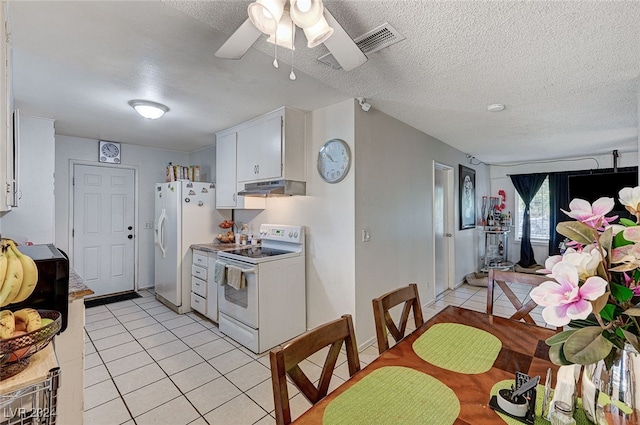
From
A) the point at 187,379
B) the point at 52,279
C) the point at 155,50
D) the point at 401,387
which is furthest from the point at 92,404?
the point at 155,50

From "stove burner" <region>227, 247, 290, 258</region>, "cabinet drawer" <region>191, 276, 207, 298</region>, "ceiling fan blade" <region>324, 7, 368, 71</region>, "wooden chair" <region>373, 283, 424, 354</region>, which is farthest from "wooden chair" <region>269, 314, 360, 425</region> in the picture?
"cabinet drawer" <region>191, 276, 207, 298</region>

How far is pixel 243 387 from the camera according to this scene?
2234 mm

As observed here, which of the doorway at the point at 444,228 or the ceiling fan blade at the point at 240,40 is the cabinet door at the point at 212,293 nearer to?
the ceiling fan blade at the point at 240,40

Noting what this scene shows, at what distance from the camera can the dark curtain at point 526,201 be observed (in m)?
5.87

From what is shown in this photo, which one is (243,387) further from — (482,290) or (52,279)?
(482,290)

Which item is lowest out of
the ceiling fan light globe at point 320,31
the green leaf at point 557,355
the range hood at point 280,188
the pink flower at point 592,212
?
the green leaf at point 557,355

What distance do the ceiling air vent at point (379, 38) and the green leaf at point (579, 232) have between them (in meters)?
1.31

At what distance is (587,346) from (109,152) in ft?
18.1

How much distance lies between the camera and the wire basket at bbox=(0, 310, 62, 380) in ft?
2.97

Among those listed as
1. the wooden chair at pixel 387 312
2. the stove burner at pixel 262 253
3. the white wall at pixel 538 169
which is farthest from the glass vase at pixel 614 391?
the white wall at pixel 538 169

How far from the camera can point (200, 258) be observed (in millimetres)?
3660

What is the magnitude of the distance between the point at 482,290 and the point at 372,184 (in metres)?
3.22

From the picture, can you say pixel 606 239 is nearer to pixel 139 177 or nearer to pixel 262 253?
pixel 262 253

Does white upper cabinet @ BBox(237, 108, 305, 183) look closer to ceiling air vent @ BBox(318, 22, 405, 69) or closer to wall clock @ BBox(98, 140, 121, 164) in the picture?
ceiling air vent @ BBox(318, 22, 405, 69)
